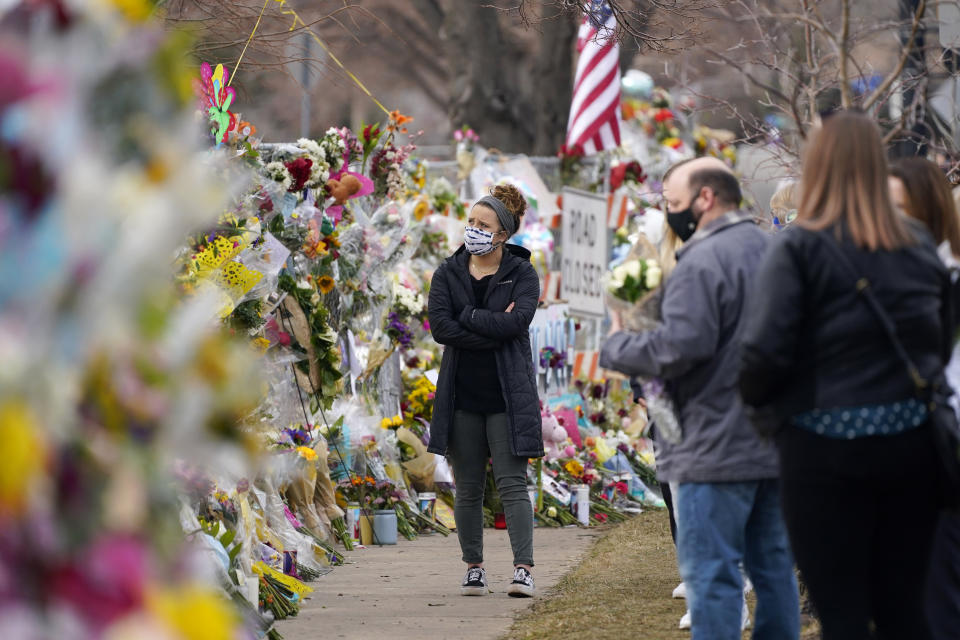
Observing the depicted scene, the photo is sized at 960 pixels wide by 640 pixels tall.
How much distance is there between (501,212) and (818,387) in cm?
358

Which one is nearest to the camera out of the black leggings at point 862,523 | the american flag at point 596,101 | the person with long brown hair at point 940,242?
the black leggings at point 862,523

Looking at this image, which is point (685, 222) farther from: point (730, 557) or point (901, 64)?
point (901, 64)

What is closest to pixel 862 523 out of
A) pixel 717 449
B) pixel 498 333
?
pixel 717 449

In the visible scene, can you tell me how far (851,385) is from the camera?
3.42 m

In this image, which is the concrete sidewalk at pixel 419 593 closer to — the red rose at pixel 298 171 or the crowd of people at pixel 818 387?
the crowd of people at pixel 818 387

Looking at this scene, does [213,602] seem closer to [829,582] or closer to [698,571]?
[829,582]

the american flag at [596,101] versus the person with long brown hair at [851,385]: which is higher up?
the american flag at [596,101]

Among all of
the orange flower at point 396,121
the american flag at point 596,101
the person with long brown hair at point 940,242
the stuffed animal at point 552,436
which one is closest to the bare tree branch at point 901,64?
the person with long brown hair at point 940,242

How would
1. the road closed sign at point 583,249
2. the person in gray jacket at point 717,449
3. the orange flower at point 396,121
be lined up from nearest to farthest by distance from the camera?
the person in gray jacket at point 717,449 → the orange flower at point 396,121 → the road closed sign at point 583,249

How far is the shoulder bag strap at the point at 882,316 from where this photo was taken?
3.40m

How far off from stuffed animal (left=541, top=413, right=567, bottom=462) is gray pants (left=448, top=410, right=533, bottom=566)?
3397mm

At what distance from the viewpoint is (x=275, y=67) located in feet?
19.9

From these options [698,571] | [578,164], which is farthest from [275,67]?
[578,164]

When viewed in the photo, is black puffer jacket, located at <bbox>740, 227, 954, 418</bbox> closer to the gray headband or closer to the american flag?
the gray headband
